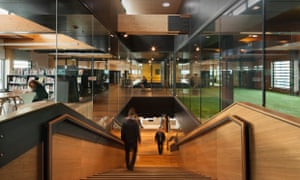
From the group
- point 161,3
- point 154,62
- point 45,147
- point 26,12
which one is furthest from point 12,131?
point 154,62

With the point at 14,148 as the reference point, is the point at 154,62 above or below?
above

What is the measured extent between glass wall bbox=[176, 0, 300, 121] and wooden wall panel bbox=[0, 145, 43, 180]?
2.33 m

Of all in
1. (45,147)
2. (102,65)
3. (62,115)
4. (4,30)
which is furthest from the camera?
(102,65)

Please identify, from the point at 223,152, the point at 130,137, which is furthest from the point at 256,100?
the point at 130,137

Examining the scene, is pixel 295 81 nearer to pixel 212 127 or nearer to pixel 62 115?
pixel 212 127

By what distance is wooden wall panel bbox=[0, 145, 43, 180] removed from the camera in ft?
6.21

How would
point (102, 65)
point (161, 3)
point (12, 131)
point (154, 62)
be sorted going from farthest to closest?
point (154, 62), point (161, 3), point (102, 65), point (12, 131)

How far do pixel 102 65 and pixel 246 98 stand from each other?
4.91 meters

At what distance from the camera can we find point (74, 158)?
331cm

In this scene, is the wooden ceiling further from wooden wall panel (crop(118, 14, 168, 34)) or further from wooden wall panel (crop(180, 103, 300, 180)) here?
wooden wall panel (crop(180, 103, 300, 180))

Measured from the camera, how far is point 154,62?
1995 cm

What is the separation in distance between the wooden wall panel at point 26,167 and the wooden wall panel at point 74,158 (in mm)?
222

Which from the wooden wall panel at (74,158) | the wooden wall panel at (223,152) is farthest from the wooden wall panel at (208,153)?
the wooden wall panel at (74,158)

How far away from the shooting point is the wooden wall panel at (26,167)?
189cm
